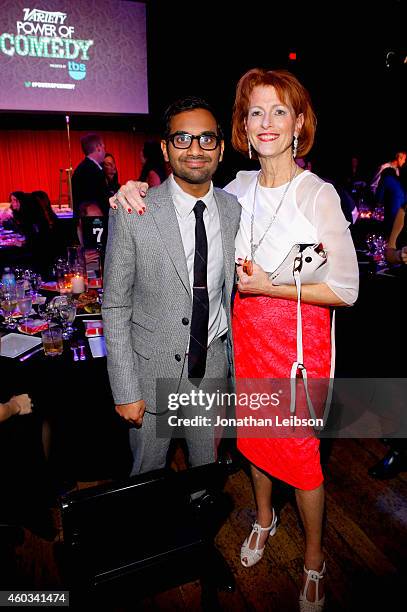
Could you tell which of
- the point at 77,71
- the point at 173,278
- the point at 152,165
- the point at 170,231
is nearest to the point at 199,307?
the point at 173,278

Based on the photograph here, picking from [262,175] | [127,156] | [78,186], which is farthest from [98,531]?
[127,156]

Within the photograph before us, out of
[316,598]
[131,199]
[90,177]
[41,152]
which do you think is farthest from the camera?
[41,152]

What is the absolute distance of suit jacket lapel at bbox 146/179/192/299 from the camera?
68.2 inches

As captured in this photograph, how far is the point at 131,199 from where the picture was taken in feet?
5.66

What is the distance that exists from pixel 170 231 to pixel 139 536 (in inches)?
43.6

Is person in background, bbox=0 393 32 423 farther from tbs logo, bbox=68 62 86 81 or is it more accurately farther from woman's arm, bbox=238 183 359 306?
tbs logo, bbox=68 62 86 81

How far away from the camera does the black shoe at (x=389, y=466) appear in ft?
9.04

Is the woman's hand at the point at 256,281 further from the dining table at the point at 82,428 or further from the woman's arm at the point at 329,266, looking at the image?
the dining table at the point at 82,428

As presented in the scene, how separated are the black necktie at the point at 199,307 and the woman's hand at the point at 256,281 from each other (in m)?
0.15

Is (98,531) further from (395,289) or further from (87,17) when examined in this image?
(87,17)

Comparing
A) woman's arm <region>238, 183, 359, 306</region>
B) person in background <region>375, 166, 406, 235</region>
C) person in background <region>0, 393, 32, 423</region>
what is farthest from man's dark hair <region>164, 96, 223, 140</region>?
person in background <region>375, 166, 406, 235</region>

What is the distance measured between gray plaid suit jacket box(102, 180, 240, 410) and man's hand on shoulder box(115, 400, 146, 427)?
3cm

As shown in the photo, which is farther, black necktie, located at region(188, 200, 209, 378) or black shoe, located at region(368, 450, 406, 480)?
black shoe, located at region(368, 450, 406, 480)

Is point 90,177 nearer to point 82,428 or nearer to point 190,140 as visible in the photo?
point 82,428
